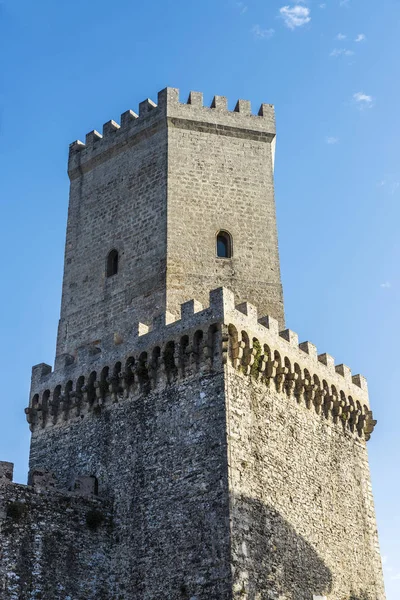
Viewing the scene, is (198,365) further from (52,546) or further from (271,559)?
(52,546)

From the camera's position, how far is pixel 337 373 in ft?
78.2

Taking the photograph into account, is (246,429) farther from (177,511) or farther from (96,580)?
(96,580)

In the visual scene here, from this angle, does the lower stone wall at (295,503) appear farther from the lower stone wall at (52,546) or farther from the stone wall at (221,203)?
the lower stone wall at (52,546)

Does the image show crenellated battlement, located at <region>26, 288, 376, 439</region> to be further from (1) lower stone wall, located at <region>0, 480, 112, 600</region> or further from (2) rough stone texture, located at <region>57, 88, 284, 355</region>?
(1) lower stone wall, located at <region>0, 480, 112, 600</region>

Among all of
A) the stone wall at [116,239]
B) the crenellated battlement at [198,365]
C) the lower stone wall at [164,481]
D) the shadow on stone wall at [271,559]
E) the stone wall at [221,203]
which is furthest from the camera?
the stone wall at [116,239]

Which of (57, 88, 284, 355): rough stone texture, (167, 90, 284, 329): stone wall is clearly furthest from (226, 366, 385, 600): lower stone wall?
(57, 88, 284, 355): rough stone texture

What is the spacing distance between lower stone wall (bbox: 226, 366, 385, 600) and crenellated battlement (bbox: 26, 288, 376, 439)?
0.43 m

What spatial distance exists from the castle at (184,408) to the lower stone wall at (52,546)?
3 centimetres

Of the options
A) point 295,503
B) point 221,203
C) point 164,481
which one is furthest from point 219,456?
point 221,203

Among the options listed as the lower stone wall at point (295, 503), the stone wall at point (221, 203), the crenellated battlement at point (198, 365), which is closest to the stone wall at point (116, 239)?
the stone wall at point (221, 203)

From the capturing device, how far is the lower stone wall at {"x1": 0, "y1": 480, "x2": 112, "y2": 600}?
61.6 feet

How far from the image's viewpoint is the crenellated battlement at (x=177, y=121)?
2541cm

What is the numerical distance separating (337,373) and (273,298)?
2.74 metres

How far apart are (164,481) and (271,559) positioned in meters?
2.95
